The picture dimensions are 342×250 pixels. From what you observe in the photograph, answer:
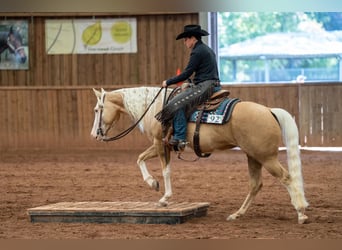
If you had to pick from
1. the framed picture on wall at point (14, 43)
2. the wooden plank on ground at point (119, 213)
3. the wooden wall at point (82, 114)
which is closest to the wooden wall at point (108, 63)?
the framed picture on wall at point (14, 43)

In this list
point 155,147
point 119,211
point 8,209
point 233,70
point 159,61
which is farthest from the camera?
point 233,70

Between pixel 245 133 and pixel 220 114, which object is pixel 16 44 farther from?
pixel 245 133

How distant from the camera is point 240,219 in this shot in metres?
6.91

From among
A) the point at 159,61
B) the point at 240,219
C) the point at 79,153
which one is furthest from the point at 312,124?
the point at 240,219

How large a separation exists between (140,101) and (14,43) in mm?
11391

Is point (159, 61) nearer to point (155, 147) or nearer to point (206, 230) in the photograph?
point (155, 147)

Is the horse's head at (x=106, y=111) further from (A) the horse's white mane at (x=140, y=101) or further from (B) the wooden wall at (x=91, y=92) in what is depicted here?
(B) the wooden wall at (x=91, y=92)

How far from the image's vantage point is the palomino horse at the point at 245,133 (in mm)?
6410

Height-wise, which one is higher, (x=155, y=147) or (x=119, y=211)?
(x=155, y=147)

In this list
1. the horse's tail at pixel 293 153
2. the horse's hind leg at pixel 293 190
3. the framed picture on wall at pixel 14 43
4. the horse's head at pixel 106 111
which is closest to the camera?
the horse's tail at pixel 293 153

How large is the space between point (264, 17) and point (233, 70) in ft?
9.05

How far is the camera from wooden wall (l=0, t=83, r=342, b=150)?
16.2 meters

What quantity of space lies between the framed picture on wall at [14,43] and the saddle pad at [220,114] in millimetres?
11949

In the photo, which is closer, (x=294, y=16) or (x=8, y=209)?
(x=8, y=209)
